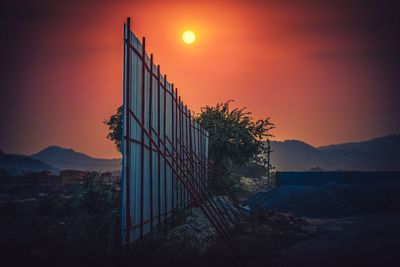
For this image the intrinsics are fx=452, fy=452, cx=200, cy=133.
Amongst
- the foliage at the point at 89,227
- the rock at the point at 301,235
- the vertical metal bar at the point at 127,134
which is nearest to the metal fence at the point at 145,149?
the vertical metal bar at the point at 127,134

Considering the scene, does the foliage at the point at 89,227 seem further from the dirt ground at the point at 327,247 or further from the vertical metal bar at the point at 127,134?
the dirt ground at the point at 327,247

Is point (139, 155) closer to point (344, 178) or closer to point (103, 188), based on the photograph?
point (103, 188)

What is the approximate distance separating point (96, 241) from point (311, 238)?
28.1 ft

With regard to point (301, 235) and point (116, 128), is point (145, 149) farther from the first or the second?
point (116, 128)

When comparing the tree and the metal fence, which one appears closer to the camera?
the metal fence

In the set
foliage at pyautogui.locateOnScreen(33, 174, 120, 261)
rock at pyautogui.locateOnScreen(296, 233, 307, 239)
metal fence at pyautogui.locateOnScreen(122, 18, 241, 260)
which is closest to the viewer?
metal fence at pyautogui.locateOnScreen(122, 18, 241, 260)

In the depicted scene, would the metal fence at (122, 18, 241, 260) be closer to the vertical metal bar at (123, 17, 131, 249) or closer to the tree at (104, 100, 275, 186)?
the vertical metal bar at (123, 17, 131, 249)

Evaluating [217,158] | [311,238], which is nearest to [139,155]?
[311,238]

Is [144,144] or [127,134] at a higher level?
[127,134]

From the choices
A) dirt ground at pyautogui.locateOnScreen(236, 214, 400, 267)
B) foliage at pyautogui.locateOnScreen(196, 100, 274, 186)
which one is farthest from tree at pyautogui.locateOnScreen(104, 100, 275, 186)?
dirt ground at pyautogui.locateOnScreen(236, 214, 400, 267)

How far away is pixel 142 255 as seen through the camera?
9922 mm

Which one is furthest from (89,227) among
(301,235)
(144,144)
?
(301,235)

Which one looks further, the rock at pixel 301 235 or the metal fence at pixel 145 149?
the rock at pixel 301 235

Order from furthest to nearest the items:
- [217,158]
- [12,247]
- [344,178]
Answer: [344,178] → [217,158] → [12,247]
